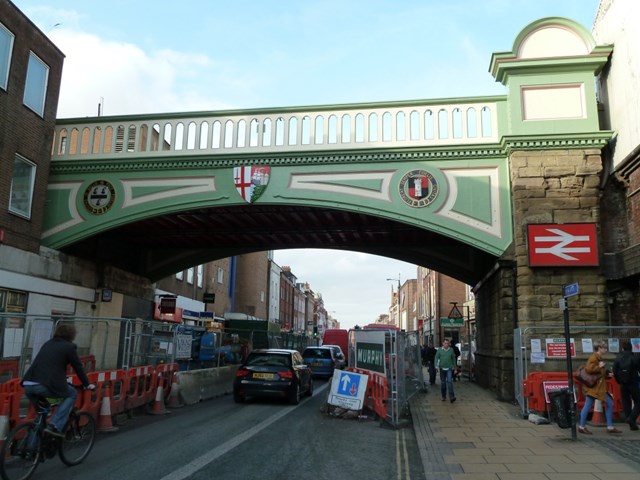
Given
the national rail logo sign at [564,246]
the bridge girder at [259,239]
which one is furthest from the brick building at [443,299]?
the national rail logo sign at [564,246]

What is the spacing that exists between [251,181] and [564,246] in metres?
8.17

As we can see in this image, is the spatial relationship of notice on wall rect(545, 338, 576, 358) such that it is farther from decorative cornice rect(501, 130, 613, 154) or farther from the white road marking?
the white road marking

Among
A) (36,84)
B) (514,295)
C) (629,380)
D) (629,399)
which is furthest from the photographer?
(36,84)

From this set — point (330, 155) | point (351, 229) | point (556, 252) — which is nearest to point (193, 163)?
point (330, 155)

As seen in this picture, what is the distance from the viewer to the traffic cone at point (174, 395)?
12922mm

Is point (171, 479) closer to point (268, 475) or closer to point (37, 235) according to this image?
point (268, 475)

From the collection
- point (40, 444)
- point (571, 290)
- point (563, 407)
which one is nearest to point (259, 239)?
point (571, 290)

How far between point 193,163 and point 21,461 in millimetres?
10482

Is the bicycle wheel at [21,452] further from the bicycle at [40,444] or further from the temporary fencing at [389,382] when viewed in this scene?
the temporary fencing at [389,382]

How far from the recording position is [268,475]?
21.7ft

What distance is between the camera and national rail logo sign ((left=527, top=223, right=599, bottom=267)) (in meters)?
12.7

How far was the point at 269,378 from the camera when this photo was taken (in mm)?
13703

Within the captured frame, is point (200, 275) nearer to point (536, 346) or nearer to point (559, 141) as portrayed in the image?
point (559, 141)

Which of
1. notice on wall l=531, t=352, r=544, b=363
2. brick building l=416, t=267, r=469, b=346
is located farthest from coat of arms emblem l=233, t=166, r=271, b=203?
brick building l=416, t=267, r=469, b=346
